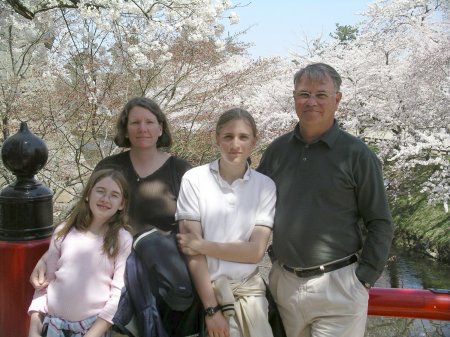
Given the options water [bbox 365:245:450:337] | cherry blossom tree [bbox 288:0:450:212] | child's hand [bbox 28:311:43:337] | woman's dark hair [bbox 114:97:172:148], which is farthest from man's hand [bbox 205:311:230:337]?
cherry blossom tree [bbox 288:0:450:212]

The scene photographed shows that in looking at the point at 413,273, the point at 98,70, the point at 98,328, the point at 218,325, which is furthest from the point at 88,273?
the point at 413,273

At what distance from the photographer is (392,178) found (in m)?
14.2

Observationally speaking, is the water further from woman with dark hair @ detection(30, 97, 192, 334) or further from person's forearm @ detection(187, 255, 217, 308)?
person's forearm @ detection(187, 255, 217, 308)

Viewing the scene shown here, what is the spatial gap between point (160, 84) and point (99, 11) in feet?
6.07

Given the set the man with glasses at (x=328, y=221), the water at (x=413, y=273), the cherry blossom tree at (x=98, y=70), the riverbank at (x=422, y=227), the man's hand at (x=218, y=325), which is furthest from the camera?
the riverbank at (x=422, y=227)

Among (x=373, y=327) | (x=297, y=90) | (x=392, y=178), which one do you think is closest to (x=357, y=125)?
(x=392, y=178)

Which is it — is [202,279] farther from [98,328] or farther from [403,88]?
[403,88]

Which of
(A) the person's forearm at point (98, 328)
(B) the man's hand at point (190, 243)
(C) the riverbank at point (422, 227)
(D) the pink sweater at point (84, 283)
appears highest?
(B) the man's hand at point (190, 243)

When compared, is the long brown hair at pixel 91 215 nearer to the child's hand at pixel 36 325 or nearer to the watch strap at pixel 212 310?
the child's hand at pixel 36 325

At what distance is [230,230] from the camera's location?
2.05m

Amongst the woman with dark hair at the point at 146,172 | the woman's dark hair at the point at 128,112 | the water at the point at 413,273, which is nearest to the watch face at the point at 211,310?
the woman with dark hair at the point at 146,172

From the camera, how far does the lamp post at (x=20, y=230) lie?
93.2 inches

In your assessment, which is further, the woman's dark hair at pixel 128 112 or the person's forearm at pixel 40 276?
the woman's dark hair at pixel 128 112

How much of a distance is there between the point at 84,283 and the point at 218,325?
61 cm
